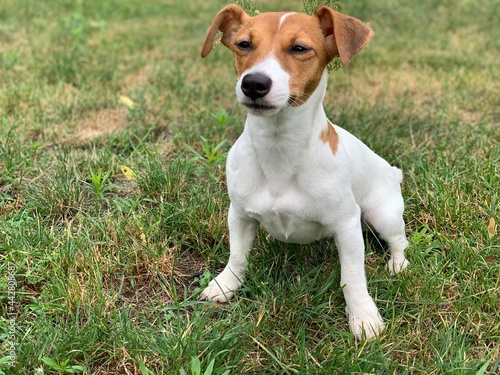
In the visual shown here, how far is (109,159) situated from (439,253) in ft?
7.67

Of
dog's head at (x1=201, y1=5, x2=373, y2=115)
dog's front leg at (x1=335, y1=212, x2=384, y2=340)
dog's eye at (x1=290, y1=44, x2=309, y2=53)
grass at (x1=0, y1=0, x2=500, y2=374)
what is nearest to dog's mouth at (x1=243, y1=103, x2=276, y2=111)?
dog's head at (x1=201, y1=5, x2=373, y2=115)

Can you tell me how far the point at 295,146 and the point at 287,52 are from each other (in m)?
0.44

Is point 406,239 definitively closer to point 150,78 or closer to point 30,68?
point 150,78

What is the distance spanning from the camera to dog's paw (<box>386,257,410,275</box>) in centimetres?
300

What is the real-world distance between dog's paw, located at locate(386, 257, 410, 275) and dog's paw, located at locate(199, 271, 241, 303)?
84 centimetres

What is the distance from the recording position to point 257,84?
2.24 m

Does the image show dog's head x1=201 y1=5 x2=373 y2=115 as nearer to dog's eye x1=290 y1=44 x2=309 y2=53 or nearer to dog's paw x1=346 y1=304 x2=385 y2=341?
dog's eye x1=290 y1=44 x2=309 y2=53

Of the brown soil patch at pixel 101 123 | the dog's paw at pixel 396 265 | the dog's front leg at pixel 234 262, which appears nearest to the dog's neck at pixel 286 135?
the dog's front leg at pixel 234 262

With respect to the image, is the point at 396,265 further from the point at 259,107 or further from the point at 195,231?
the point at 259,107

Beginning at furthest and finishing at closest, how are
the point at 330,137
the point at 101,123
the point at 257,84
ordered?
the point at 101,123
the point at 330,137
the point at 257,84

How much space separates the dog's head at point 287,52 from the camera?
2.27 metres

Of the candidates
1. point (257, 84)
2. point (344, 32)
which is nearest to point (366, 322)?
point (257, 84)

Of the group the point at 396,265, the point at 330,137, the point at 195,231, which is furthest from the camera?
the point at 195,231

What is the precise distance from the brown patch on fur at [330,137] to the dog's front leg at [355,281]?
36cm
